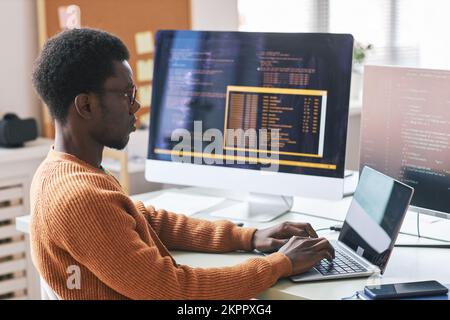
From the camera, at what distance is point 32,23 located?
2809 millimetres

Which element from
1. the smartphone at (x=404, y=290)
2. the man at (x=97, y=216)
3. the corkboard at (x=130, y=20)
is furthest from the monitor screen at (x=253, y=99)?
the corkboard at (x=130, y=20)

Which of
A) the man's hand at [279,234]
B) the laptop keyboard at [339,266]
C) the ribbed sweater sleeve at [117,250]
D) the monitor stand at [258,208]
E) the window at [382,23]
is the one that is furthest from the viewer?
the window at [382,23]

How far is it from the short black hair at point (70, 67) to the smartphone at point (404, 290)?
68cm

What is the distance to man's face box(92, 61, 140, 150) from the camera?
55.9 inches

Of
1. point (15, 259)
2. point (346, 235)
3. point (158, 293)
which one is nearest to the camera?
point (158, 293)

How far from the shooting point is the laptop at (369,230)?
4.81 feet

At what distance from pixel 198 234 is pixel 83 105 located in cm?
47

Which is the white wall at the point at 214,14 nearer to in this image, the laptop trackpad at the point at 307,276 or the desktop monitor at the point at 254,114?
the desktop monitor at the point at 254,114

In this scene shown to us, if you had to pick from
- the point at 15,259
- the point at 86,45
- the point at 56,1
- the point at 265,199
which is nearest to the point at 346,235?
the point at 265,199

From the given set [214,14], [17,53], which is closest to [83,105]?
[17,53]

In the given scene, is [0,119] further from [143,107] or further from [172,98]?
[172,98]

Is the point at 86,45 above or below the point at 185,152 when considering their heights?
above

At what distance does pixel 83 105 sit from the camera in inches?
55.0

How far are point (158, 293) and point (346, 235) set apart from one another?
1.87 feet
